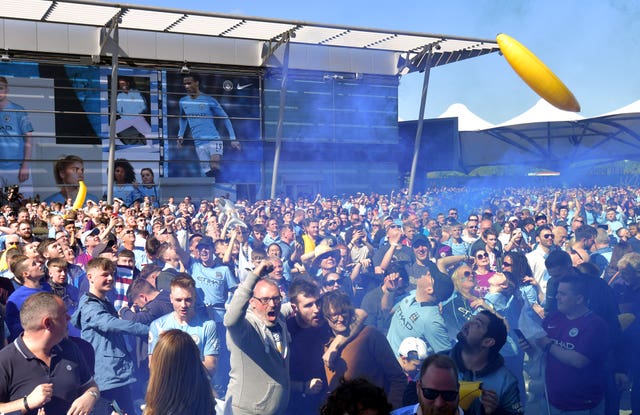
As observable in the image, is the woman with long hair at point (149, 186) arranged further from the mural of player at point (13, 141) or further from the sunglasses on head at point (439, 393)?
the sunglasses on head at point (439, 393)

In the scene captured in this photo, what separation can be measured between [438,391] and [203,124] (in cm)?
2603

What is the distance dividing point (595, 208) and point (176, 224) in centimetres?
846

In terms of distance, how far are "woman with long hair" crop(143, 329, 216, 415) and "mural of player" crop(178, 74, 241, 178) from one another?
25.3 meters

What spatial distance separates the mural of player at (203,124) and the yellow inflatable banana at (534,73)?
22941 millimetres

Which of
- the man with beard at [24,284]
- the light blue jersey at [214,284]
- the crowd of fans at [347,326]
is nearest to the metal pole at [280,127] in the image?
the crowd of fans at [347,326]

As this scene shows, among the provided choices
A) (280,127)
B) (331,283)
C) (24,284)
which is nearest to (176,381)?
(24,284)

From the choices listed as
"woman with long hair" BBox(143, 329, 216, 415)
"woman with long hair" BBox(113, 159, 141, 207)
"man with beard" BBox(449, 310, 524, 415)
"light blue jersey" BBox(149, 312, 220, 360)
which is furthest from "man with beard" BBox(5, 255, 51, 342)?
"woman with long hair" BBox(113, 159, 141, 207)

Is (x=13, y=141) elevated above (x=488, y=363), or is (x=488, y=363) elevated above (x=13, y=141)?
(x=13, y=141)

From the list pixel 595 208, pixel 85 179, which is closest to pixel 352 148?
pixel 85 179

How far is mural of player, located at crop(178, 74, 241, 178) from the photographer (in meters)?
28.0

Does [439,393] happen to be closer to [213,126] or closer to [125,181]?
[125,181]

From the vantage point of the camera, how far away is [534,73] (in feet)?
19.2

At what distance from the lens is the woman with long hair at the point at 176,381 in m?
3.16

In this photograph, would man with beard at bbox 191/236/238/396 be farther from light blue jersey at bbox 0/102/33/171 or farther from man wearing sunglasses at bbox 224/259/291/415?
light blue jersey at bbox 0/102/33/171
